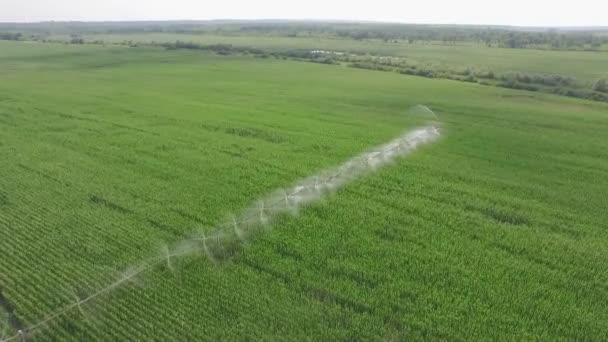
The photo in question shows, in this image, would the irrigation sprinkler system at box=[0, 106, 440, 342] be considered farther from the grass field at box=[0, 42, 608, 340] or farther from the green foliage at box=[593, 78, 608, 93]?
the green foliage at box=[593, 78, 608, 93]

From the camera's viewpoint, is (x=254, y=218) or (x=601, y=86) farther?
(x=601, y=86)

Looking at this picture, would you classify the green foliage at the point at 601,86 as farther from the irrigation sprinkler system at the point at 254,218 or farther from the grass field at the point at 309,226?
the irrigation sprinkler system at the point at 254,218

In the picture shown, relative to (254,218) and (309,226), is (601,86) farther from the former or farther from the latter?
(254,218)

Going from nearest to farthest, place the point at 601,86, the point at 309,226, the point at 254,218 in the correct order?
the point at 309,226, the point at 254,218, the point at 601,86

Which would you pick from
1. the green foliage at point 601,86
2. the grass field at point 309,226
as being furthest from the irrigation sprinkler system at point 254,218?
the green foliage at point 601,86

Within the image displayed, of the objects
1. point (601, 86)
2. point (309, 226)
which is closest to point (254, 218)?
point (309, 226)

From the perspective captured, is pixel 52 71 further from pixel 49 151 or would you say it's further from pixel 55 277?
pixel 55 277

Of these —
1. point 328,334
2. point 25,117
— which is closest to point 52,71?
point 25,117
